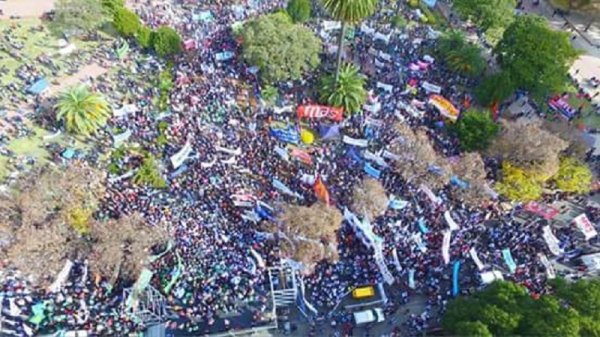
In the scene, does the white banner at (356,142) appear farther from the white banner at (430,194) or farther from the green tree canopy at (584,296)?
the green tree canopy at (584,296)

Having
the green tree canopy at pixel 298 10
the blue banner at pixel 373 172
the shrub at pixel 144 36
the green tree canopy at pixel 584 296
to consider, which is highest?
the green tree canopy at pixel 298 10

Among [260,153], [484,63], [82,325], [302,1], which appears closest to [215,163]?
[260,153]

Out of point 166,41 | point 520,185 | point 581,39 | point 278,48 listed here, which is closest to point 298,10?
point 278,48

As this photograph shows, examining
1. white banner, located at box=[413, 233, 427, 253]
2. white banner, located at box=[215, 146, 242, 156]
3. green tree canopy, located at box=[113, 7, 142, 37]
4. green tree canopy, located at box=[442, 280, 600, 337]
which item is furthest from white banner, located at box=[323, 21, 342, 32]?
green tree canopy, located at box=[442, 280, 600, 337]

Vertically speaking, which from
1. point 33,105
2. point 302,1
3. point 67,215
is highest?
point 302,1

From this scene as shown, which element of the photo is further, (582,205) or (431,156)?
(582,205)

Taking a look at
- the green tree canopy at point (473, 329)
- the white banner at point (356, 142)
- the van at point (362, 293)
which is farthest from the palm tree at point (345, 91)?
the green tree canopy at point (473, 329)

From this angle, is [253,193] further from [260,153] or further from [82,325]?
[82,325]
